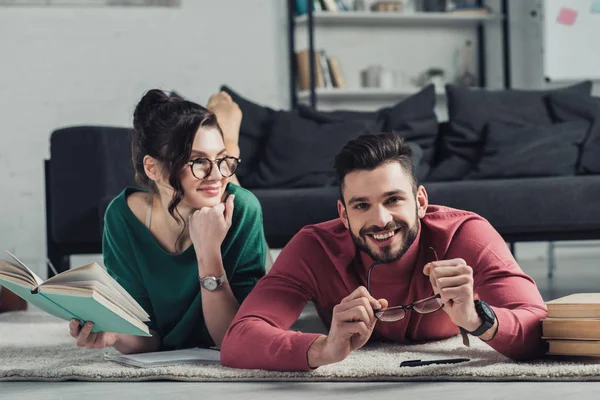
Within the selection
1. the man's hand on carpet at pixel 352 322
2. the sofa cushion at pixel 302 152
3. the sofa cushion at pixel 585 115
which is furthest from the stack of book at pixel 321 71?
the man's hand on carpet at pixel 352 322

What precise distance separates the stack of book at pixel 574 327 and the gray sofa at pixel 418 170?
1390 mm

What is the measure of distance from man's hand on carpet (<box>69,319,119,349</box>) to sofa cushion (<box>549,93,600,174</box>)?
249 centimetres

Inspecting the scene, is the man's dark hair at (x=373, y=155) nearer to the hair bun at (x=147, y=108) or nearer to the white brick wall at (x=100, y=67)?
the hair bun at (x=147, y=108)

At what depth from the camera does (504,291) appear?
1689 millimetres

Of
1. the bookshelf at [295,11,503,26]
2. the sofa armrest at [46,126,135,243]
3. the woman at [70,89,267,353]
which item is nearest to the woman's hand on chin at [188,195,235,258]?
the woman at [70,89,267,353]

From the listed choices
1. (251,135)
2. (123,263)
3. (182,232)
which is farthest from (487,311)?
(251,135)

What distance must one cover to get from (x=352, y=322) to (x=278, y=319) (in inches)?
11.9

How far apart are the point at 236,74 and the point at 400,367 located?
381cm

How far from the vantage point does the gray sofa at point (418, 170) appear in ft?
9.96

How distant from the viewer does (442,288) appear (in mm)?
1438

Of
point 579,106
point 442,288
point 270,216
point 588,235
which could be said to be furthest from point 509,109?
point 442,288

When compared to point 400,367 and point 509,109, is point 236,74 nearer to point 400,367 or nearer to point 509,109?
point 509,109

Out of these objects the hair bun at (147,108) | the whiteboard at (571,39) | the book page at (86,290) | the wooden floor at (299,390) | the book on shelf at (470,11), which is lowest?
the wooden floor at (299,390)

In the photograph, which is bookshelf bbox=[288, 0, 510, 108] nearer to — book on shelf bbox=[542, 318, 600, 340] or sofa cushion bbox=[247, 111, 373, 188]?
sofa cushion bbox=[247, 111, 373, 188]
